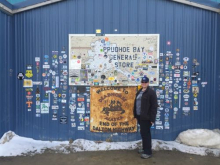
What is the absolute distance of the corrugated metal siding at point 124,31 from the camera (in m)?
5.69

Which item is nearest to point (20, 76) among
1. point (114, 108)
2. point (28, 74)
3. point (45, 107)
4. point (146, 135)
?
point (28, 74)

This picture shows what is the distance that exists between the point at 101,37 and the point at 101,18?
0.50 meters

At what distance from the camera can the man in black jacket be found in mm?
4836

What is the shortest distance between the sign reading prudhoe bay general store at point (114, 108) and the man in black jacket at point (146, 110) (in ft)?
2.13

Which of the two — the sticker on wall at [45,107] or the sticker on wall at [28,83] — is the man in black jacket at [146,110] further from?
the sticker on wall at [28,83]

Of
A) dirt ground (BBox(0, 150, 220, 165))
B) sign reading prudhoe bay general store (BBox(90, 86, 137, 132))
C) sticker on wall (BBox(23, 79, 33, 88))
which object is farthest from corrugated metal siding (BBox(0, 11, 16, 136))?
sign reading prudhoe bay general store (BBox(90, 86, 137, 132))

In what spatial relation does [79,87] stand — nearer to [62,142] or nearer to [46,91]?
[46,91]

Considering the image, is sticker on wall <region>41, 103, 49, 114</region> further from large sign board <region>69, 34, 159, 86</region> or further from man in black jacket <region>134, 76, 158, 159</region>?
man in black jacket <region>134, 76, 158, 159</region>

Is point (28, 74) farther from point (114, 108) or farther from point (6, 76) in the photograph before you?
point (114, 108)

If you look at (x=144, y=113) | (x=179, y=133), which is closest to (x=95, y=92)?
(x=144, y=113)

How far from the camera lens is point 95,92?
226 inches

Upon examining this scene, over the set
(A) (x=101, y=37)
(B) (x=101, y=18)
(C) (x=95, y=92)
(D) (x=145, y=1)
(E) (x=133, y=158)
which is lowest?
(E) (x=133, y=158)

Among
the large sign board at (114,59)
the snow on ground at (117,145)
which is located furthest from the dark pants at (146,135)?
the large sign board at (114,59)

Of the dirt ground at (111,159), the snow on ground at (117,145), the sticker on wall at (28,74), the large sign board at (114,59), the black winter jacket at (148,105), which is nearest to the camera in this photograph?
the dirt ground at (111,159)
